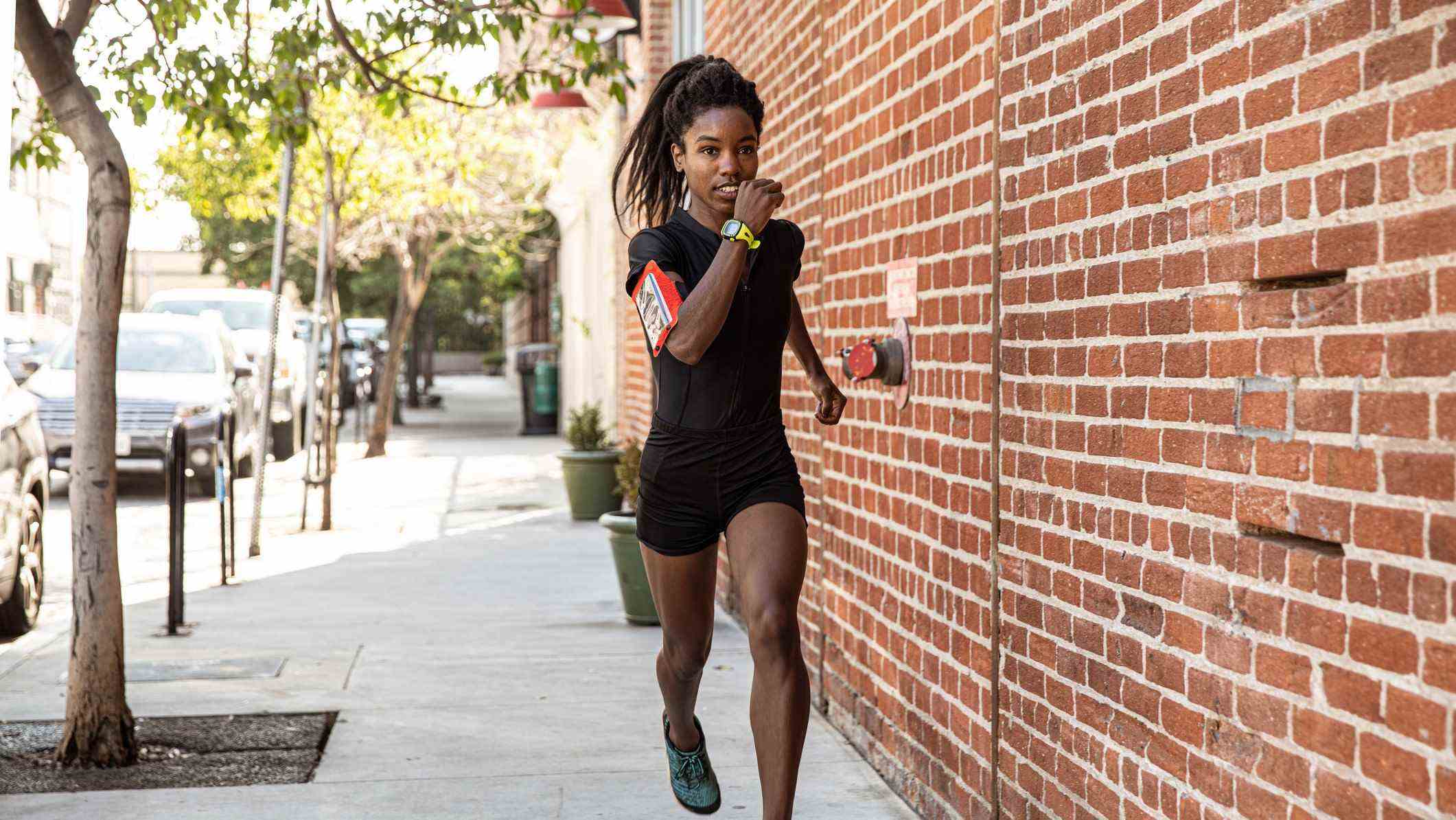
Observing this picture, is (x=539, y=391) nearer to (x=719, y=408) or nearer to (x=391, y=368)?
(x=391, y=368)

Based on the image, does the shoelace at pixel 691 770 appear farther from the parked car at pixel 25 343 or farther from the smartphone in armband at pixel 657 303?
the parked car at pixel 25 343

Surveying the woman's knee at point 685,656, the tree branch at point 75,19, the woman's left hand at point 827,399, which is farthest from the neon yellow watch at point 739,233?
the tree branch at point 75,19

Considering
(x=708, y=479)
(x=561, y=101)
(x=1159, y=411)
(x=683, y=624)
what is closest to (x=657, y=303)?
(x=708, y=479)

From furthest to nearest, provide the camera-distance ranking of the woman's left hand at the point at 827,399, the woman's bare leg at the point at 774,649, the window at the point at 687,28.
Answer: the window at the point at 687,28 → the woman's left hand at the point at 827,399 → the woman's bare leg at the point at 774,649

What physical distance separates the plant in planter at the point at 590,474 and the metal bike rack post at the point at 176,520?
5534 millimetres

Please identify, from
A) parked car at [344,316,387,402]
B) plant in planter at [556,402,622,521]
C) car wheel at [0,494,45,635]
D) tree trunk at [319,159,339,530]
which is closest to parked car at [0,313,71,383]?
car wheel at [0,494,45,635]

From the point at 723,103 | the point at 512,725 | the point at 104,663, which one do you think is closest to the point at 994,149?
the point at 723,103

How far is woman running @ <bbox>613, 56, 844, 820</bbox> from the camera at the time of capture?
3.96 metres

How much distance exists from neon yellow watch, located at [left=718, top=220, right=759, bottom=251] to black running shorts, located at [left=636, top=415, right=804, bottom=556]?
1.92 ft

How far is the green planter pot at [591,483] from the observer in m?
13.8

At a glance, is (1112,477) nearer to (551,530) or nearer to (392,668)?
(392,668)

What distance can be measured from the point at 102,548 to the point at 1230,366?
425 cm

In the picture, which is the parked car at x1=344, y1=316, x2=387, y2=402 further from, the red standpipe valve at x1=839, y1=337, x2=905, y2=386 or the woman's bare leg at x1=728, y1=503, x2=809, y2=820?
the woman's bare leg at x1=728, y1=503, x2=809, y2=820

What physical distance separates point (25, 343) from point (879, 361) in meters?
18.9
